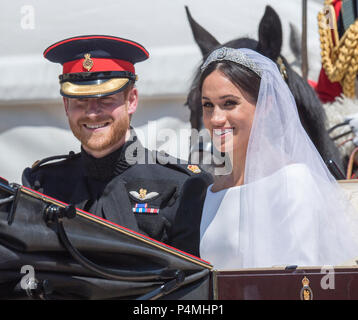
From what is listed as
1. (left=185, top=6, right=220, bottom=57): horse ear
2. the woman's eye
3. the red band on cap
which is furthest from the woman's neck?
(left=185, top=6, right=220, bottom=57): horse ear

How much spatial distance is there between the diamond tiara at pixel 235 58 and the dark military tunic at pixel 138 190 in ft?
1.01

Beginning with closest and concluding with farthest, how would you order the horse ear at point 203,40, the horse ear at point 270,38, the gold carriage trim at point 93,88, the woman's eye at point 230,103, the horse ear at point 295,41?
the woman's eye at point 230,103 → the gold carriage trim at point 93,88 → the horse ear at point 270,38 → the horse ear at point 203,40 → the horse ear at point 295,41

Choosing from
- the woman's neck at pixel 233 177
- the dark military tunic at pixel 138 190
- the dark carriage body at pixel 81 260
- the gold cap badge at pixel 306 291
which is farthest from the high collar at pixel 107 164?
the gold cap badge at pixel 306 291

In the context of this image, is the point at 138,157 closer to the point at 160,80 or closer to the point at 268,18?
the point at 268,18

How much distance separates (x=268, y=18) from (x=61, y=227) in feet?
3.53

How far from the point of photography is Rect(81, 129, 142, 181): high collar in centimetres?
157

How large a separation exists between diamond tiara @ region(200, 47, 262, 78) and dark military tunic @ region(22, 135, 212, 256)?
0.31 meters

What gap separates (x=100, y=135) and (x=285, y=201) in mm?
497

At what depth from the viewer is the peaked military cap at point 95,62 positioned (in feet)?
5.01

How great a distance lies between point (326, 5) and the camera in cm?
248

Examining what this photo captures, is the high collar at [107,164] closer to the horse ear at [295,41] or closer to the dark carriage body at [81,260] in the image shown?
the dark carriage body at [81,260]

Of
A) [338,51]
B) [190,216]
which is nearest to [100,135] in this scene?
[190,216]

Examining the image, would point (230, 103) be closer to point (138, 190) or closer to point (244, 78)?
point (244, 78)

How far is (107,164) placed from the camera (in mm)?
1569
